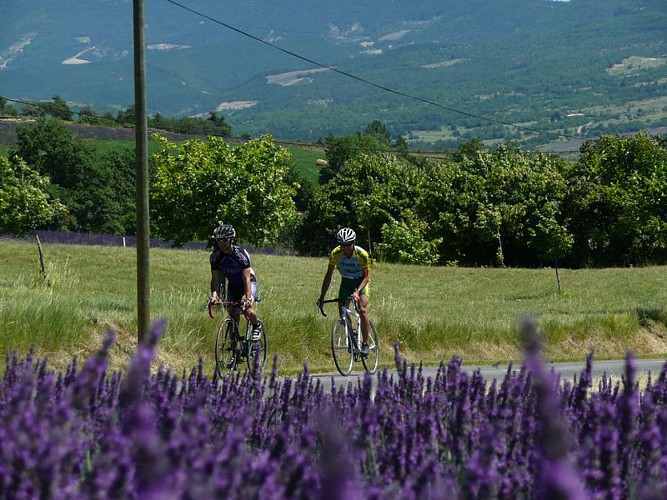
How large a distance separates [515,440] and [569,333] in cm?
1902

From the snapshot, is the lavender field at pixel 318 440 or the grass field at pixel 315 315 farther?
the grass field at pixel 315 315

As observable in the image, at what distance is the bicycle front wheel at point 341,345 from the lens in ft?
54.6

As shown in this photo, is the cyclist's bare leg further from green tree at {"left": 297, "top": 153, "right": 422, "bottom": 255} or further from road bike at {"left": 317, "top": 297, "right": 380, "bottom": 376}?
green tree at {"left": 297, "top": 153, "right": 422, "bottom": 255}

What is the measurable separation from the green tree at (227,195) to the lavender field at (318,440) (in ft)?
134

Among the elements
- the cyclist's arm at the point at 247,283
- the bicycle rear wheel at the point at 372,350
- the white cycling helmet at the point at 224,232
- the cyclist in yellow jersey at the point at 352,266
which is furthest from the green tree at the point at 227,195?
the white cycling helmet at the point at 224,232

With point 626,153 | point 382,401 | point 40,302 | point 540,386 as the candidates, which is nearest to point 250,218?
point 40,302

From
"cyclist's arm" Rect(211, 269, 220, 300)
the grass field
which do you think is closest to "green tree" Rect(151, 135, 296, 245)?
the grass field

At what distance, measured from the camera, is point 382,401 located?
6.78 m

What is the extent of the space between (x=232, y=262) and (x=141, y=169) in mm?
2040

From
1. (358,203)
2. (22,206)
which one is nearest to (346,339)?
(22,206)

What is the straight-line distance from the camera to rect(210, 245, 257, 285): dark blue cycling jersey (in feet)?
46.7

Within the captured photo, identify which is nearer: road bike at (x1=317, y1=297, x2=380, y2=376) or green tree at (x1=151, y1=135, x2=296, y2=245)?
road bike at (x1=317, y1=297, x2=380, y2=376)

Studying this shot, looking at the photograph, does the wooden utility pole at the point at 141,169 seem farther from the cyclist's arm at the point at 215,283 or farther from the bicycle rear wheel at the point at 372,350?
the bicycle rear wheel at the point at 372,350

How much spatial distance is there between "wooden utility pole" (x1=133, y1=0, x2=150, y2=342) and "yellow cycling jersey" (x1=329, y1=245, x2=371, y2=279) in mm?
2519
